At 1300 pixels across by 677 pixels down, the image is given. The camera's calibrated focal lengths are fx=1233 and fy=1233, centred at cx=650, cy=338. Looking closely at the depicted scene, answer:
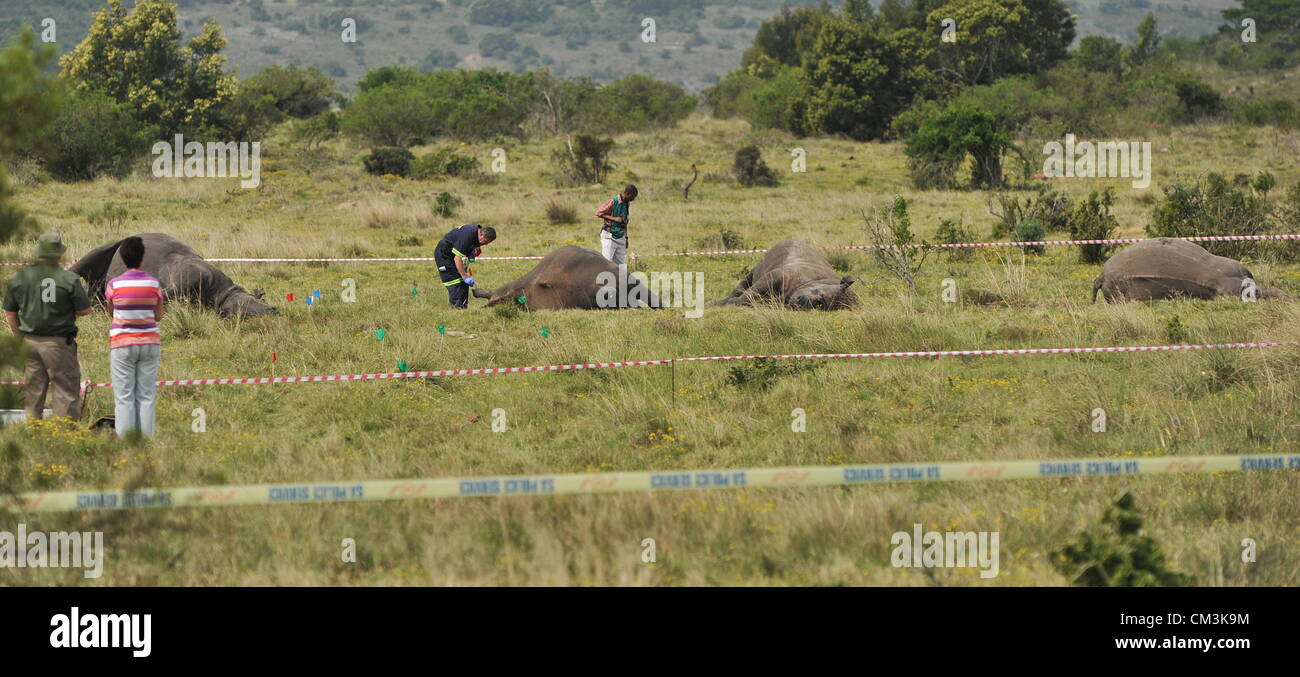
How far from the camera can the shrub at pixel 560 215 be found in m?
21.6

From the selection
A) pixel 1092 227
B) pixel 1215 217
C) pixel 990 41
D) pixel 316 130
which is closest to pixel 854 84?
pixel 990 41

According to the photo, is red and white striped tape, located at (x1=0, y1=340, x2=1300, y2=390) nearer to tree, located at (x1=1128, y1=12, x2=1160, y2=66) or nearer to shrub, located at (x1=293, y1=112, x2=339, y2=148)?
shrub, located at (x1=293, y1=112, x2=339, y2=148)

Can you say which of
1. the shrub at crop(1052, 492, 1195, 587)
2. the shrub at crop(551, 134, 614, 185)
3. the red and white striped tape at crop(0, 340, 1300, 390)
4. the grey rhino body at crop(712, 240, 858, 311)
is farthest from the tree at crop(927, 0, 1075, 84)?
the shrub at crop(1052, 492, 1195, 587)

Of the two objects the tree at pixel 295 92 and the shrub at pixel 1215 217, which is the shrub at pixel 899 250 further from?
the tree at pixel 295 92

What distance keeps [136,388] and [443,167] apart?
2180cm

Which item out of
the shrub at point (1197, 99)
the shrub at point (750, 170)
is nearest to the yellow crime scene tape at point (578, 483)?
the shrub at point (750, 170)

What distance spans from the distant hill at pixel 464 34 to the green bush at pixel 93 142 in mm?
111811

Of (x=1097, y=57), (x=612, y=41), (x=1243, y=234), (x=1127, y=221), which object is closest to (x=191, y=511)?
(x=1243, y=234)

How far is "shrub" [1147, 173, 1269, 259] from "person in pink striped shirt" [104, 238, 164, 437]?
1261cm

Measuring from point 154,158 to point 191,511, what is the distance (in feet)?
86.2

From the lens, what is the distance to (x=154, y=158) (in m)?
30.4

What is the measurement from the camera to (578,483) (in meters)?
6.31

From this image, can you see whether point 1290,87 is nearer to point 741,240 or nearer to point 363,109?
point 363,109

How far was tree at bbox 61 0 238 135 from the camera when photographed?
111 ft
